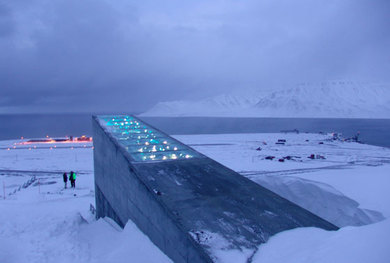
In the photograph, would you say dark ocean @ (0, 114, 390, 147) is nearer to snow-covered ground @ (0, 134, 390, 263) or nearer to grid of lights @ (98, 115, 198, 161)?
snow-covered ground @ (0, 134, 390, 263)

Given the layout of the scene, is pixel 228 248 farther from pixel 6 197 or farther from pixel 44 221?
pixel 6 197

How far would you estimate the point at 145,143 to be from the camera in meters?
12.5

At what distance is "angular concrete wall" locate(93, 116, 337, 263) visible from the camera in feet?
19.5

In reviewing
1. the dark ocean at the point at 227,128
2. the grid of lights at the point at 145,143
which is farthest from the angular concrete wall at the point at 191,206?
the dark ocean at the point at 227,128

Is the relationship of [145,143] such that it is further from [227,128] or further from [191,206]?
[227,128]

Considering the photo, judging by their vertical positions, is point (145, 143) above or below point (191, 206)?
above

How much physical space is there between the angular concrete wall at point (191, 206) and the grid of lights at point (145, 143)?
0.35m

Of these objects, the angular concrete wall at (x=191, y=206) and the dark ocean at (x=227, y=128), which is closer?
the angular concrete wall at (x=191, y=206)

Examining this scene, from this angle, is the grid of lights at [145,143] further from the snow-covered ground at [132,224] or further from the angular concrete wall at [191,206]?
the snow-covered ground at [132,224]

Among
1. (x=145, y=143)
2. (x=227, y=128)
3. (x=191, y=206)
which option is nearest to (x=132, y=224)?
(x=191, y=206)

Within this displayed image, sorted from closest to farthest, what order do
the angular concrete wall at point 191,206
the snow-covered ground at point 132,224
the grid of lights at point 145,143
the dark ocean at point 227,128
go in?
the snow-covered ground at point 132,224, the angular concrete wall at point 191,206, the grid of lights at point 145,143, the dark ocean at point 227,128

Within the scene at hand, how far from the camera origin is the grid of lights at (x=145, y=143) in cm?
1100

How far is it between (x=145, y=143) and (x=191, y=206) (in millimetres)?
6015

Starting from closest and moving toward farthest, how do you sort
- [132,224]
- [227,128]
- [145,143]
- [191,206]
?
[191,206], [132,224], [145,143], [227,128]
